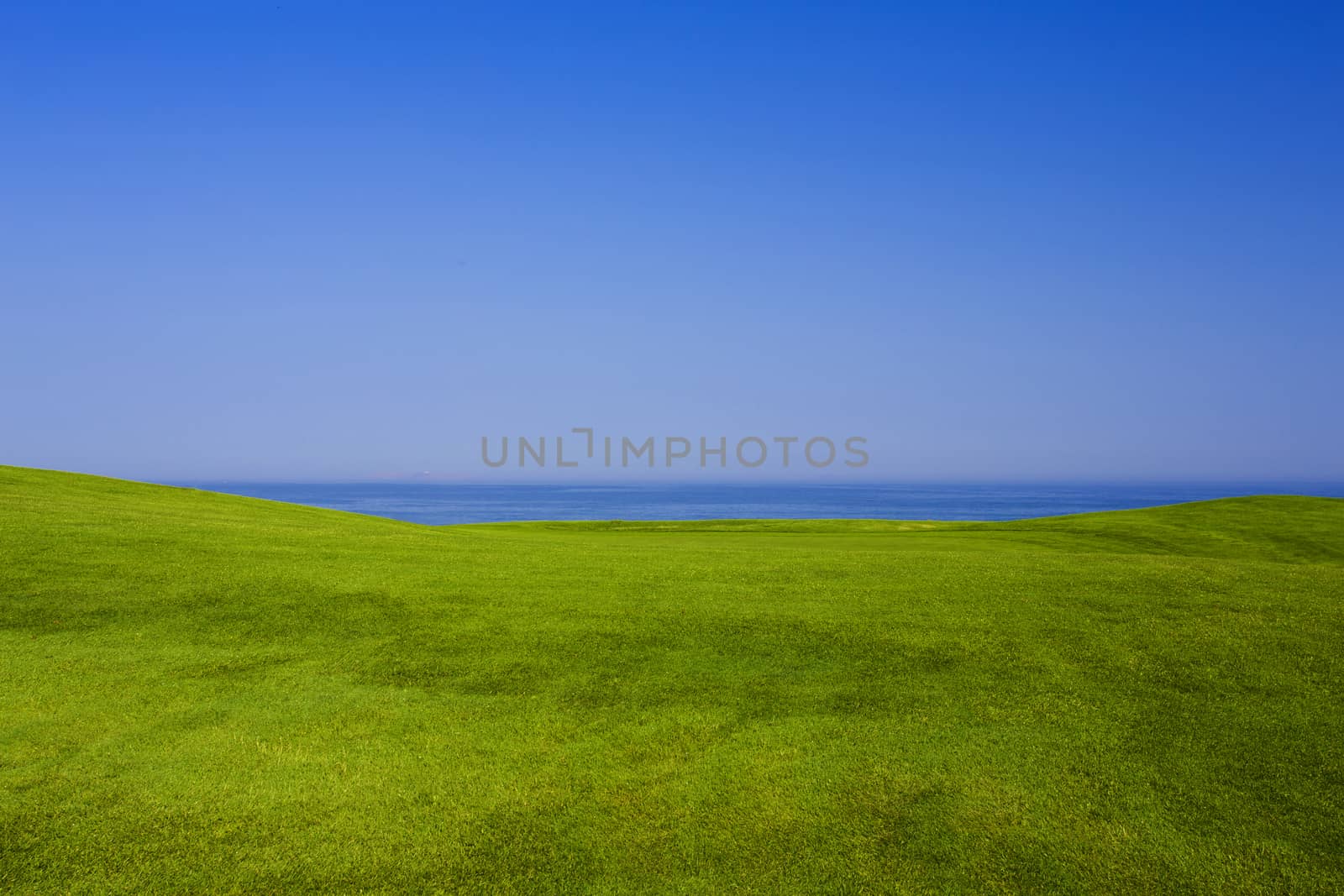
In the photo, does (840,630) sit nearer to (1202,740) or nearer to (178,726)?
(1202,740)

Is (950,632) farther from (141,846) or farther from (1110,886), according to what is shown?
(141,846)

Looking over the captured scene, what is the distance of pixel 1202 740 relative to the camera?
5.96 metres

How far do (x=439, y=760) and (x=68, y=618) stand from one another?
5221 mm

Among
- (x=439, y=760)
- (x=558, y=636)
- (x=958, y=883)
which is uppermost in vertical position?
(x=558, y=636)

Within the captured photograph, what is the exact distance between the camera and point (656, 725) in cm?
627

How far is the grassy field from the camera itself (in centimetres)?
475

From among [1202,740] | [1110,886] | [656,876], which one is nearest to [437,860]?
[656,876]

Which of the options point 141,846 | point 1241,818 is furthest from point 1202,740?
point 141,846

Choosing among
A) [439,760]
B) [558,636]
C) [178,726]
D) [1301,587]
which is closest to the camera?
[439,760]

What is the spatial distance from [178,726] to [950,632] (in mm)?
7112

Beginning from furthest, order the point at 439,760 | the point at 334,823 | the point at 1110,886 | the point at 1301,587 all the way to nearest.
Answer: the point at 1301,587 → the point at 439,760 → the point at 334,823 → the point at 1110,886

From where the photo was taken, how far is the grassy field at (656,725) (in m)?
4.75

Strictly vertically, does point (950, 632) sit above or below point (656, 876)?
above

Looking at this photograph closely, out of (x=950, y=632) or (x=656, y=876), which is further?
(x=950, y=632)
